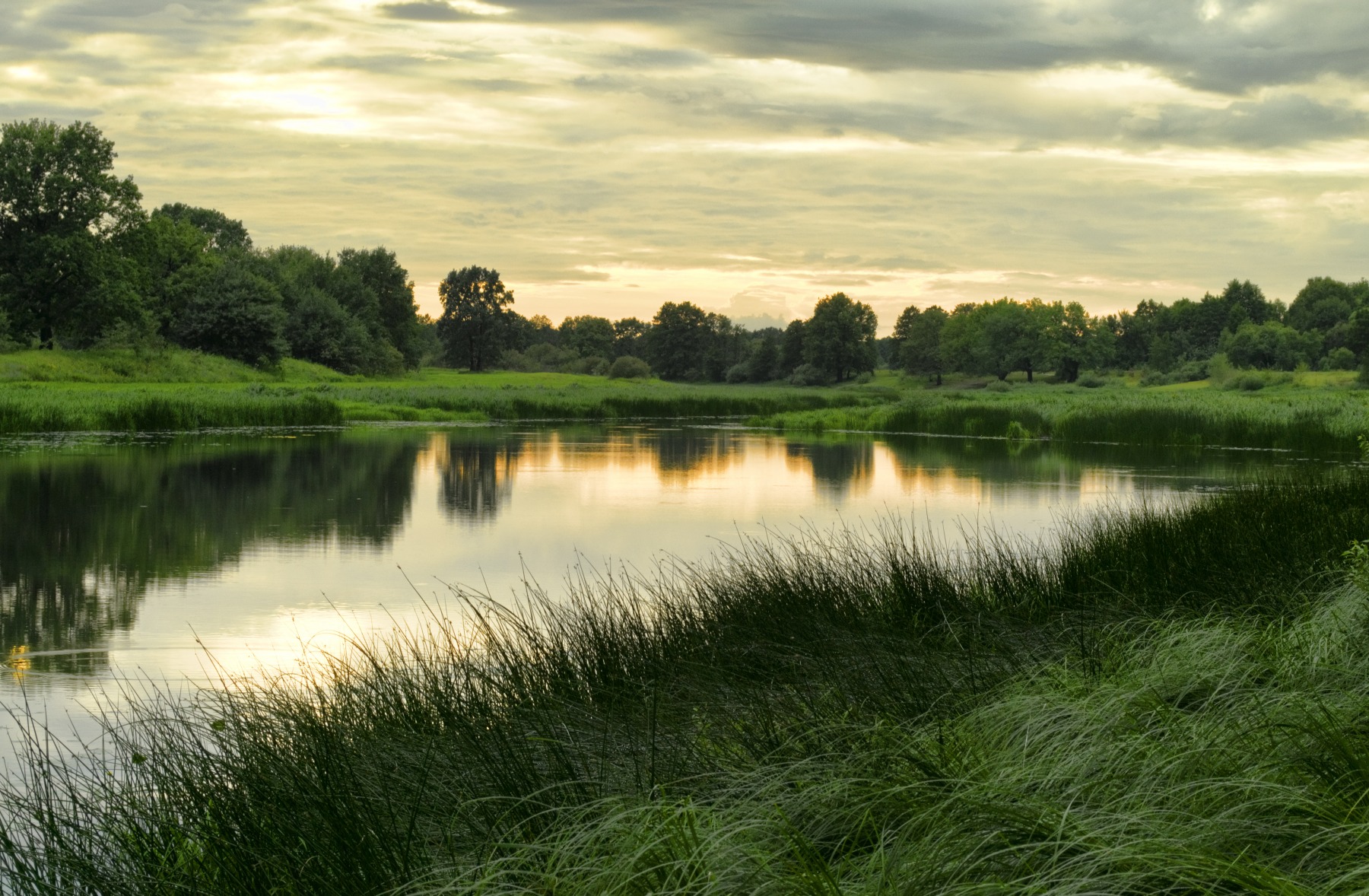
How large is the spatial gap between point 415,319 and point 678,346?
3232cm

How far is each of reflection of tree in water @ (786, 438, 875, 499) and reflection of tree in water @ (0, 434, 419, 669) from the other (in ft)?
24.1

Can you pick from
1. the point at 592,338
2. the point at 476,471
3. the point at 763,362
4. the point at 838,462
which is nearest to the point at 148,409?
the point at 476,471

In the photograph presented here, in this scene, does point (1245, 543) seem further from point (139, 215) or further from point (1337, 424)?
point (139, 215)

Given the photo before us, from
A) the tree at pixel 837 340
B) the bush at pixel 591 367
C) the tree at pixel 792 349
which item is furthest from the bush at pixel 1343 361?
the bush at pixel 591 367

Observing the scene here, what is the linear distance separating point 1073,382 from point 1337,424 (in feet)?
207

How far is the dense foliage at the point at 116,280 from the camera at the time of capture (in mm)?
52594

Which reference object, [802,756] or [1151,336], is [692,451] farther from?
[1151,336]

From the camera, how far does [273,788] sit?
404 centimetres

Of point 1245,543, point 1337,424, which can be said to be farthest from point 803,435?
point 1245,543

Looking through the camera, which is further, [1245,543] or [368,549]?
[368,549]

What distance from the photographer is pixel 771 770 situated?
4012 millimetres

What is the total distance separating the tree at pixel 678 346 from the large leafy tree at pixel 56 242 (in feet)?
211

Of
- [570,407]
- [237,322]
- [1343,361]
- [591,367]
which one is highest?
[237,322]

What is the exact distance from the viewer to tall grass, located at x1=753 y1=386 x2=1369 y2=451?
2973cm
